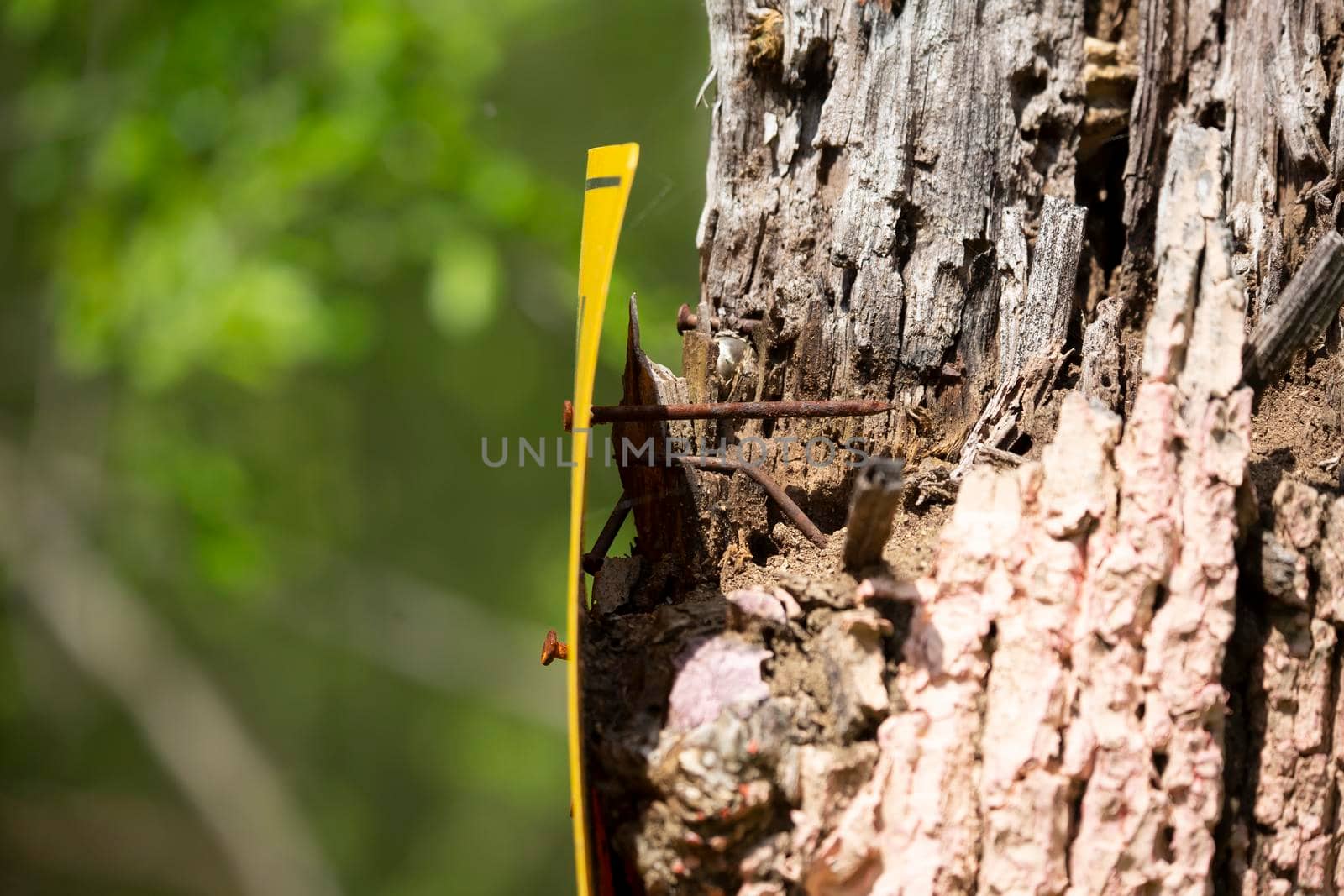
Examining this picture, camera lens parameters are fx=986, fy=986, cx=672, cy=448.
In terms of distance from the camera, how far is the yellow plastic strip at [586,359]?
20.7 inches

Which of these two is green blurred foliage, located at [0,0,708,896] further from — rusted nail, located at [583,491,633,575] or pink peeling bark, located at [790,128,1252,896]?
pink peeling bark, located at [790,128,1252,896]

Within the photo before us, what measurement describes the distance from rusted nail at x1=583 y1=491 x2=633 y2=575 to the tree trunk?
1cm

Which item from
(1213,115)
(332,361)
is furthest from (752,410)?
(332,361)

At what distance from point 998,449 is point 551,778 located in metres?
2.02

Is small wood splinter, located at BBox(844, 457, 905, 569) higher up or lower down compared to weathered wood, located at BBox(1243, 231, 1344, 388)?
lower down

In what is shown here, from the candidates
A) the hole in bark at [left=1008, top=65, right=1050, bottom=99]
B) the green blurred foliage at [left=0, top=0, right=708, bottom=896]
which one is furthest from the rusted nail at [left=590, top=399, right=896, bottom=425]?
the green blurred foliage at [left=0, top=0, right=708, bottom=896]

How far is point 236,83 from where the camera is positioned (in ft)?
6.44

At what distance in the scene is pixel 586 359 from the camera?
0.54m

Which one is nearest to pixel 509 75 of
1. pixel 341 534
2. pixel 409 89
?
pixel 409 89

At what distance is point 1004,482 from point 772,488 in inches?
8.0

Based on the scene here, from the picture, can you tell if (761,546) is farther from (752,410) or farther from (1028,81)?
(1028,81)

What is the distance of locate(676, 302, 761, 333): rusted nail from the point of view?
84 centimetres

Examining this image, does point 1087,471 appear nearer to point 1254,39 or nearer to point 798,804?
point 798,804

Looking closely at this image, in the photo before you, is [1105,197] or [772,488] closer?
[772,488]
